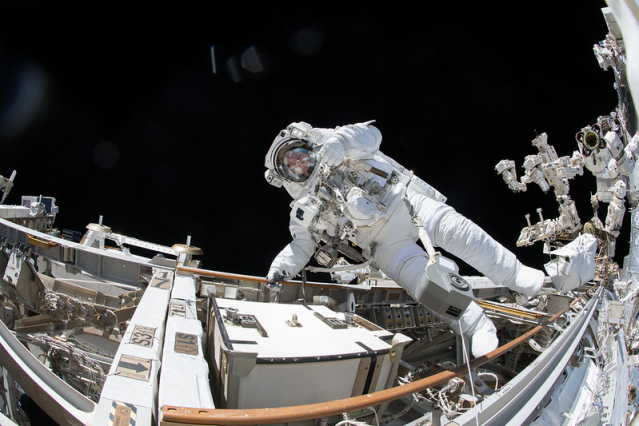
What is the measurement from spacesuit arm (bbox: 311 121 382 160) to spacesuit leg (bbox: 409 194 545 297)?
→ 940 millimetres

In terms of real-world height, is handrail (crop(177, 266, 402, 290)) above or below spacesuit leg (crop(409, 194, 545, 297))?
below

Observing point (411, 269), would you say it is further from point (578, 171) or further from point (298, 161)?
point (578, 171)

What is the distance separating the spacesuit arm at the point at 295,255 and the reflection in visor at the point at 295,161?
1.75 ft

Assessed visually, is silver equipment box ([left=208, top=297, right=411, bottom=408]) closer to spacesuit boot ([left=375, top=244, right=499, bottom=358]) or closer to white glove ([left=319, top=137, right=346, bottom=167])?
spacesuit boot ([left=375, top=244, right=499, bottom=358])

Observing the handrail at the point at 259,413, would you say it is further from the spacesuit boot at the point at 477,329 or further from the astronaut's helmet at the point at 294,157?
the astronaut's helmet at the point at 294,157

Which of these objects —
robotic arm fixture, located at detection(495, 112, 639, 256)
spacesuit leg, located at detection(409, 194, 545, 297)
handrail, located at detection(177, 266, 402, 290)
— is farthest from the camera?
robotic arm fixture, located at detection(495, 112, 639, 256)

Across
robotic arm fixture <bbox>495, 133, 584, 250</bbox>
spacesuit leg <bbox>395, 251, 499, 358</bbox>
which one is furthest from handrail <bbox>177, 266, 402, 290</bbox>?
robotic arm fixture <bbox>495, 133, 584, 250</bbox>

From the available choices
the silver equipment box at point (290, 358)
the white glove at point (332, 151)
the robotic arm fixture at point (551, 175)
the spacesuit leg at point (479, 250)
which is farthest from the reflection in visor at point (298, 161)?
the robotic arm fixture at point (551, 175)

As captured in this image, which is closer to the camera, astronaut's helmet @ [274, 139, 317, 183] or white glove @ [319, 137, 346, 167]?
white glove @ [319, 137, 346, 167]

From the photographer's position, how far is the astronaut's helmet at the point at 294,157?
11.9 ft

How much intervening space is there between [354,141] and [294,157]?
28.1 inches

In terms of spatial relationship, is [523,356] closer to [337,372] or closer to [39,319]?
[337,372]

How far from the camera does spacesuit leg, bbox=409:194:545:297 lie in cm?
309

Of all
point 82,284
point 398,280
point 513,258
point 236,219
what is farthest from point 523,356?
point 236,219
